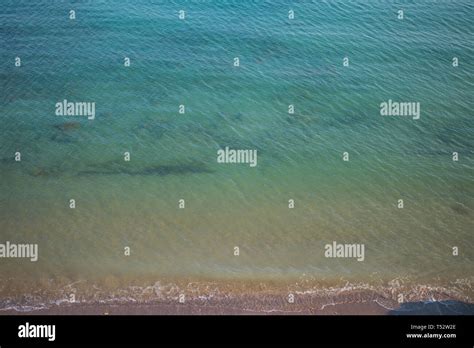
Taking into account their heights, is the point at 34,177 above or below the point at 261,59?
below

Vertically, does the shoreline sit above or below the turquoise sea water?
below

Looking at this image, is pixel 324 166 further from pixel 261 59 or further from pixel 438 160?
pixel 261 59

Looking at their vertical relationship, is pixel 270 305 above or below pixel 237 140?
below

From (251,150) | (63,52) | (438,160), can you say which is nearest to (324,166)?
(251,150)

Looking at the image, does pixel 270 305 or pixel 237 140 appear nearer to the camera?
pixel 270 305

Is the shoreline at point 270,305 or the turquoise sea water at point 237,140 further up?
the turquoise sea water at point 237,140

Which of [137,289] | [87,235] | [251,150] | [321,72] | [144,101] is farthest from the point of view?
[321,72]

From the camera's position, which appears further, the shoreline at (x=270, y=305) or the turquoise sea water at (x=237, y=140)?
the turquoise sea water at (x=237, y=140)

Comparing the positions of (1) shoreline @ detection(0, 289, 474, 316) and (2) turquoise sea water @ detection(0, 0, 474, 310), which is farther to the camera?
(2) turquoise sea water @ detection(0, 0, 474, 310)
